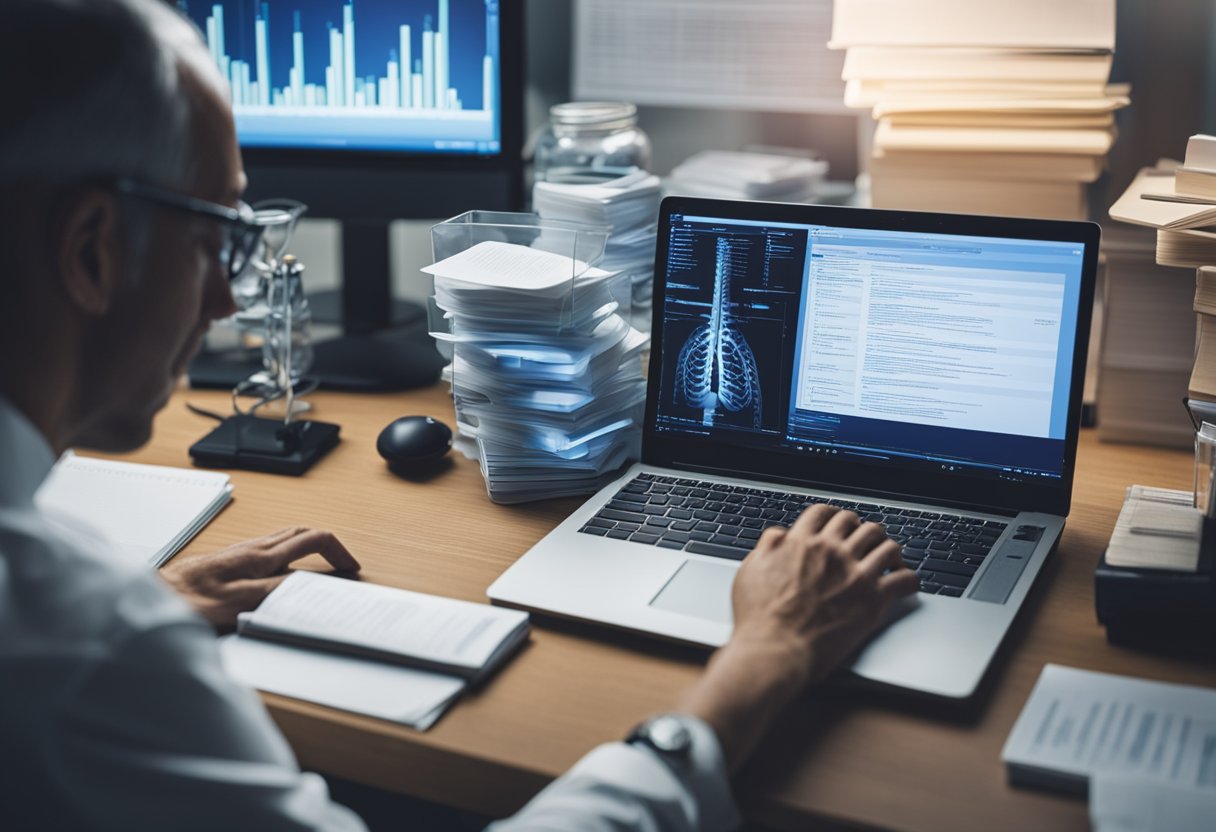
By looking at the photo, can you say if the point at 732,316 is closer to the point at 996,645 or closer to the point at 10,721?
the point at 996,645

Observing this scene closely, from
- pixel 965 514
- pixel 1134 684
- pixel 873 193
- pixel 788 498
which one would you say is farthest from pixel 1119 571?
pixel 873 193

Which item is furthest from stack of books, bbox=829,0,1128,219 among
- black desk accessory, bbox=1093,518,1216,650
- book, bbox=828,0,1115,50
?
black desk accessory, bbox=1093,518,1216,650

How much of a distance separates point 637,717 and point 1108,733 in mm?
322

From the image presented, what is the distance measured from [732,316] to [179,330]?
1.89 feet

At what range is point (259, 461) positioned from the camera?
1.33 meters

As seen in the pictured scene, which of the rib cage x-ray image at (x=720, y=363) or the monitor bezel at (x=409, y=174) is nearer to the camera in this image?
the rib cage x-ray image at (x=720, y=363)

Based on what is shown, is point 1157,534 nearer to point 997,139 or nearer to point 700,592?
point 700,592

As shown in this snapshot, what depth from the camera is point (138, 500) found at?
123 cm

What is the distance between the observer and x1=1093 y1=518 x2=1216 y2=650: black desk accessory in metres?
0.93

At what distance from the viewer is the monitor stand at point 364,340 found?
1588 mm

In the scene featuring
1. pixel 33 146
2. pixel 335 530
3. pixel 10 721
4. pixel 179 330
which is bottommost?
pixel 335 530

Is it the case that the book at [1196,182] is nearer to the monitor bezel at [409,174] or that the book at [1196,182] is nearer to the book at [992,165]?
the book at [992,165]

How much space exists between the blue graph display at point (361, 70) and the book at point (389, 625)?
0.69m

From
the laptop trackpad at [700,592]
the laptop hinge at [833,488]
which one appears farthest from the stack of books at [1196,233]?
the laptop trackpad at [700,592]
